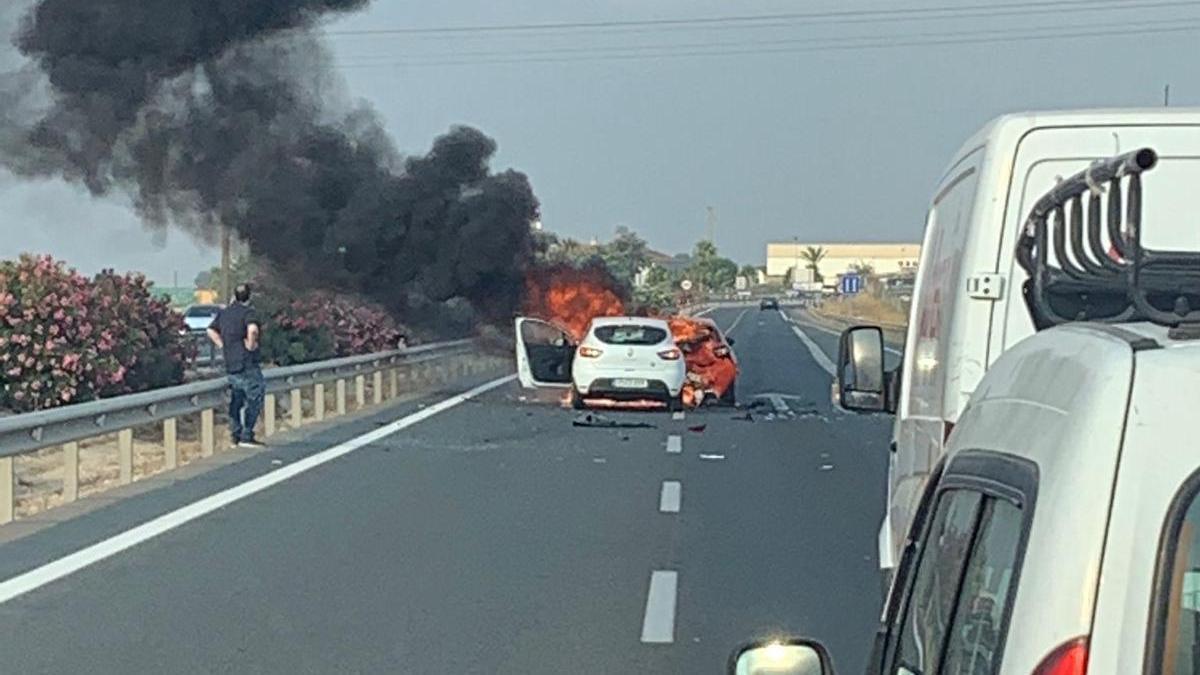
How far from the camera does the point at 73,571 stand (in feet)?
39.5

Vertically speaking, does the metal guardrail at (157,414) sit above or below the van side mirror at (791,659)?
below

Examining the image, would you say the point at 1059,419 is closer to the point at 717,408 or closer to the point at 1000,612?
the point at 1000,612

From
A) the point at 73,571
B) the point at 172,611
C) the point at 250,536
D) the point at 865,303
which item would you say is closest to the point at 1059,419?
the point at 172,611

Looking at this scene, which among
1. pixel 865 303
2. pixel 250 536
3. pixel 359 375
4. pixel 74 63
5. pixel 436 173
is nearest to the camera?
pixel 250 536

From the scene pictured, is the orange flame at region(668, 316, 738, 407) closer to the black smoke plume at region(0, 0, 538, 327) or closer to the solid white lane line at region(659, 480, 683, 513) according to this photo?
the black smoke plume at region(0, 0, 538, 327)

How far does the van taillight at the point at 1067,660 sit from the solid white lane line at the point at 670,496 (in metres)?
13.3

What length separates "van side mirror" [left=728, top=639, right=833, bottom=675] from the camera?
11.3ft

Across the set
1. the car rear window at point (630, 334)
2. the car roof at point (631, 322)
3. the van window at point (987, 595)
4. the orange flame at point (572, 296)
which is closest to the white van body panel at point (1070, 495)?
the van window at point (987, 595)

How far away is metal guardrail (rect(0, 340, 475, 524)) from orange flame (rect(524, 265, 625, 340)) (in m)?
7.28

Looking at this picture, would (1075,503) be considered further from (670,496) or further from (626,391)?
(626,391)

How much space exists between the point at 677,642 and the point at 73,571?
14.1ft

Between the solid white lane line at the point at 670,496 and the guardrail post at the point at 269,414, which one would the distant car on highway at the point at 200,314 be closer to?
the guardrail post at the point at 269,414

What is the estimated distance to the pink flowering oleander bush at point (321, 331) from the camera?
3319cm

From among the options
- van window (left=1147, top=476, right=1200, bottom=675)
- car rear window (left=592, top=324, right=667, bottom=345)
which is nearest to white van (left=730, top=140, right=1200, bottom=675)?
van window (left=1147, top=476, right=1200, bottom=675)
